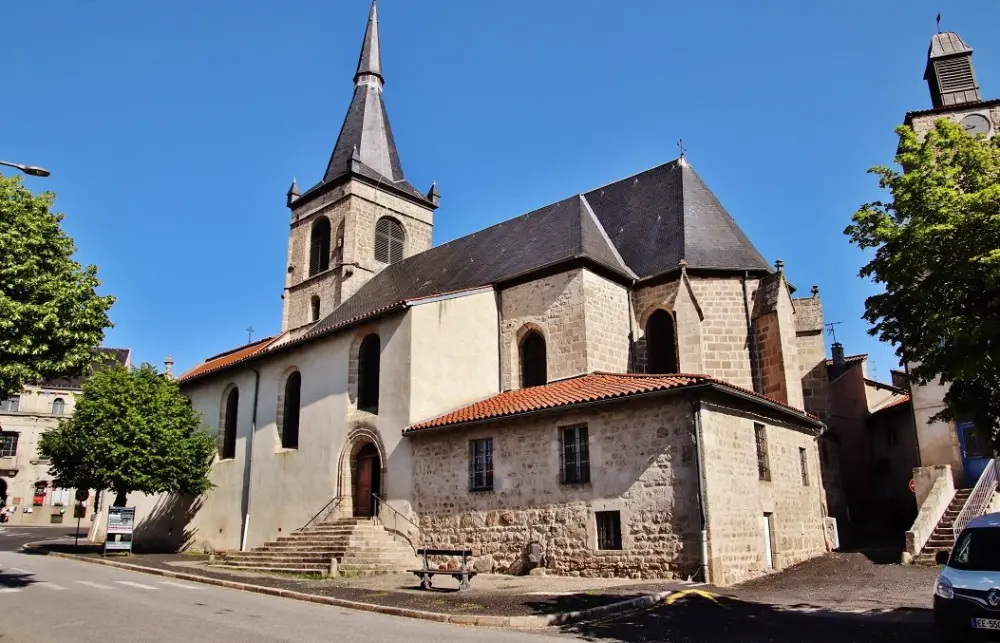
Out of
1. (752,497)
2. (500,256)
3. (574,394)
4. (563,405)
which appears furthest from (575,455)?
(500,256)

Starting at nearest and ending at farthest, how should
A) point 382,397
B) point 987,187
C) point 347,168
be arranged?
point 987,187
point 382,397
point 347,168

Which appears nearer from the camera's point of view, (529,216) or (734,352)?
(734,352)

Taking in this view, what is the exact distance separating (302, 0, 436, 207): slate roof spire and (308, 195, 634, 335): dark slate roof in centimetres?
661

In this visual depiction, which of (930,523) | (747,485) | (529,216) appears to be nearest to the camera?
(747,485)

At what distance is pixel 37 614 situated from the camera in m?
9.91

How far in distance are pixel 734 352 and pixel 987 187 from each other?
12.2m

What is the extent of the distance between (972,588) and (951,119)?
20.3 m

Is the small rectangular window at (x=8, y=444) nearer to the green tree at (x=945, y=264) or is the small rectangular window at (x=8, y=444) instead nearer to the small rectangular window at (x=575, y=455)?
the small rectangular window at (x=575, y=455)

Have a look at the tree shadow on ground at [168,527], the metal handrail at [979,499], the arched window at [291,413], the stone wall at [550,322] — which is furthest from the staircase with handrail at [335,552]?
the metal handrail at [979,499]

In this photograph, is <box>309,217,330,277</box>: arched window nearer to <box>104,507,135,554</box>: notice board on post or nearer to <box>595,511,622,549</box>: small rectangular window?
<box>104,507,135,554</box>: notice board on post

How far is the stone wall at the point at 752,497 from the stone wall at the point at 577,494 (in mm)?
475

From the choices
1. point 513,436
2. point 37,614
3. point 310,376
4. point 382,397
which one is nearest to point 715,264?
point 513,436

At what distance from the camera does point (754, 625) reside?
30.2ft

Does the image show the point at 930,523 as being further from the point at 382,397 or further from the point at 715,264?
the point at 382,397
